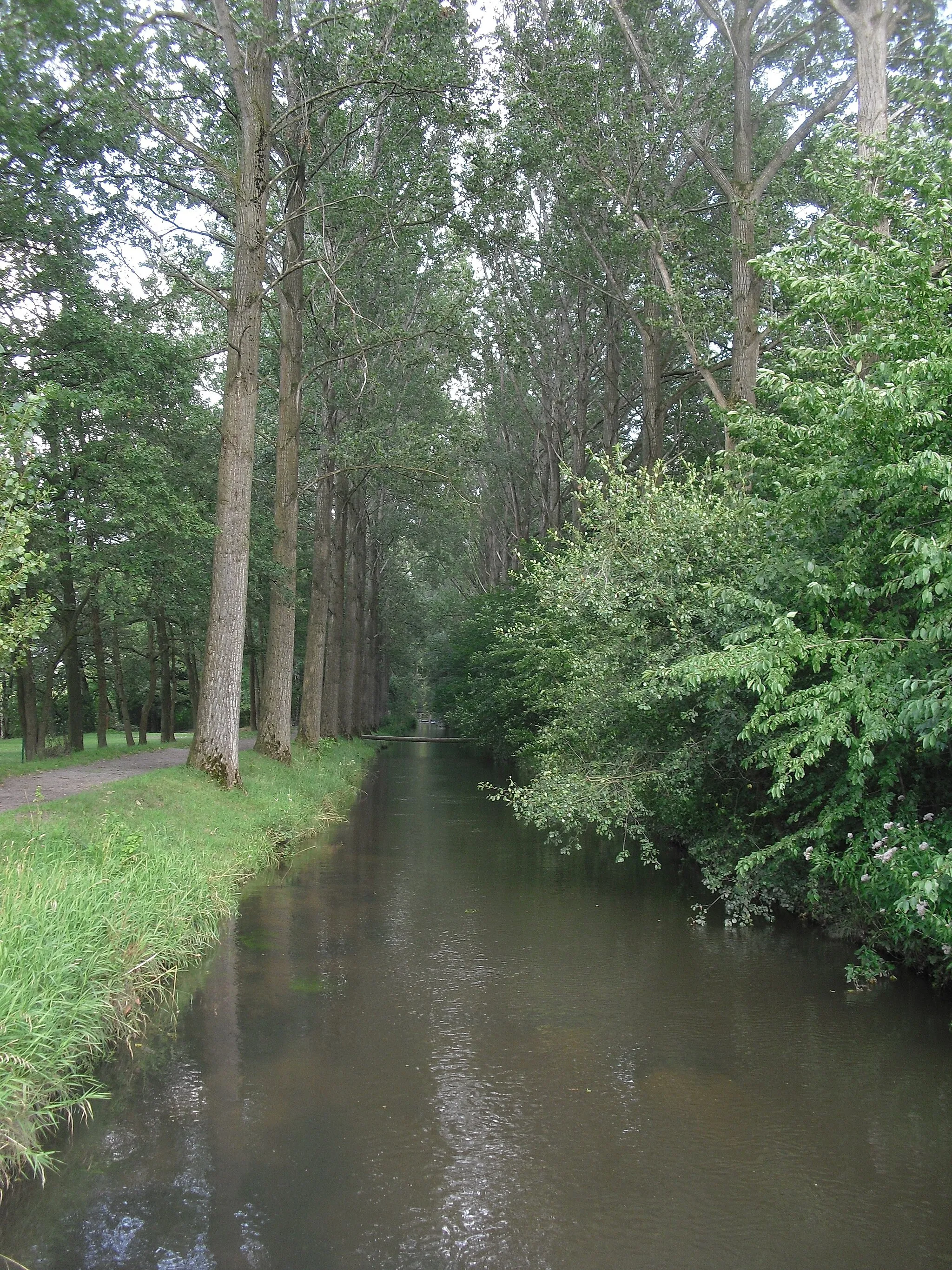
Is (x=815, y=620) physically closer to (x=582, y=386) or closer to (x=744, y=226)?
(x=744, y=226)

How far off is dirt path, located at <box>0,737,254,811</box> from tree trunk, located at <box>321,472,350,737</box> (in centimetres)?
707

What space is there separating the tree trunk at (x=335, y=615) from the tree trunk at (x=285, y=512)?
5845 mm

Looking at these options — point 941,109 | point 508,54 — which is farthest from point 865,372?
point 508,54

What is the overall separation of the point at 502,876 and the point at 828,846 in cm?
546

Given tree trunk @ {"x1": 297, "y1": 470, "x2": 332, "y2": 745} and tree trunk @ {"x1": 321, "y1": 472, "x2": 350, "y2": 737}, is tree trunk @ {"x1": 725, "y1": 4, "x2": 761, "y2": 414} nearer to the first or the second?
tree trunk @ {"x1": 297, "y1": 470, "x2": 332, "y2": 745}

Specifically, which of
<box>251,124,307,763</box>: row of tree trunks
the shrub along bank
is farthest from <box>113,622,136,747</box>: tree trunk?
the shrub along bank

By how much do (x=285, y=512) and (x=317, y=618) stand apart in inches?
169

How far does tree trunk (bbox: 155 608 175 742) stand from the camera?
2314cm

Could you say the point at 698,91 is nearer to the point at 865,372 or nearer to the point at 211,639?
the point at 865,372

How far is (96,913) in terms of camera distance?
711 centimetres

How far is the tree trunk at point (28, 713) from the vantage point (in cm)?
1881

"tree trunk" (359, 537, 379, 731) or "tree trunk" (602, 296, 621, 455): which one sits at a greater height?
"tree trunk" (602, 296, 621, 455)

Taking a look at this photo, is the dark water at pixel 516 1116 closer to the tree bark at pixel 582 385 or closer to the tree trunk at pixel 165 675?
the tree trunk at pixel 165 675

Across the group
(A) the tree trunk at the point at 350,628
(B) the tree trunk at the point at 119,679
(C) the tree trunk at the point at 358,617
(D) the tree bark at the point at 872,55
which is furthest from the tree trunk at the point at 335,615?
(D) the tree bark at the point at 872,55
